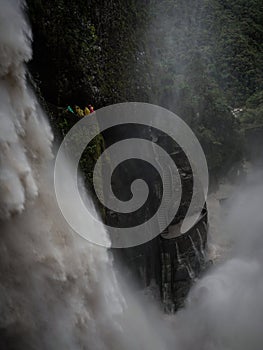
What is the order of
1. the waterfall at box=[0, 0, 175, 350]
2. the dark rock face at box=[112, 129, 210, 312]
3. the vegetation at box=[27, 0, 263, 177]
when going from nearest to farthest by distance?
1. the waterfall at box=[0, 0, 175, 350]
2. the vegetation at box=[27, 0, 263, 177]
3. the dark rock face at box=[112, 129, 210, 312]

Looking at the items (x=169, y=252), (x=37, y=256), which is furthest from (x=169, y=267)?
(x=37, y=256)

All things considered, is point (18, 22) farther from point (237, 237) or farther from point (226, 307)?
point (237, 237)

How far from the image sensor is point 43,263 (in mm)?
6012

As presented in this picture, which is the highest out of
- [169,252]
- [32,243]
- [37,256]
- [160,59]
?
[160,59]

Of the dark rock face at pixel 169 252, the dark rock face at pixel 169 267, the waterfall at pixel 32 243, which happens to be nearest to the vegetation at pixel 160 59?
the waterfall at pixel 32 243

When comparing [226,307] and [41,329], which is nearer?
[41,329]

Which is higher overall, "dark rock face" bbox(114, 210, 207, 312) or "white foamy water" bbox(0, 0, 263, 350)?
"white foamy water" bbox(0, 0, 263, 350)

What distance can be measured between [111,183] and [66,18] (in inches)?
147

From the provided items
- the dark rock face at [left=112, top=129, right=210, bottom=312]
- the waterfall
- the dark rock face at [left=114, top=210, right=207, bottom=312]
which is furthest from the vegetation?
the dark rock face at [left=114, top=210, right=207, bottom=312]

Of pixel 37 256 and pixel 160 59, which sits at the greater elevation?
pixel 160 59

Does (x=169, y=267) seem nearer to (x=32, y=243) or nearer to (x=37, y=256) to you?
(x=37, y=256)

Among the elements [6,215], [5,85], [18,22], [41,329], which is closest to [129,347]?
[41,329]

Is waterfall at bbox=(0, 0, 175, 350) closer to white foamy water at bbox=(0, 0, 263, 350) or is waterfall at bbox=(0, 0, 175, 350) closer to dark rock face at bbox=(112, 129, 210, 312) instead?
white foamy water at bbox=(0, 0, 263, 350)

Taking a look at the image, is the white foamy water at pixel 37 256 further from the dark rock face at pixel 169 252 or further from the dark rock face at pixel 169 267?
the dark rock face at pixel 169 267
